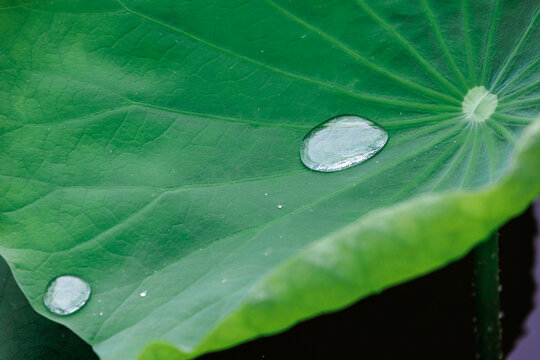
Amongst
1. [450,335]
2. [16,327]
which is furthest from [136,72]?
[450,335]

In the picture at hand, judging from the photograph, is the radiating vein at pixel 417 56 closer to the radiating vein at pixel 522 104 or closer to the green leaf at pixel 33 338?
the radiating vein at pixel 522 104

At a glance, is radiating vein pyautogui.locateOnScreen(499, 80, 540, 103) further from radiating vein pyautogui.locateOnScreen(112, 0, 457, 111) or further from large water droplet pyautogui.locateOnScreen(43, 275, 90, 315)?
large water droplet pyautogui.locateOnScreen(43, 275, 90, 315)

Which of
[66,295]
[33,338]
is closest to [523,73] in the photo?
[66,295]

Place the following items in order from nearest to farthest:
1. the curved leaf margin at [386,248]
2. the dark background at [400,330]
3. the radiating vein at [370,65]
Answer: the curved leaf margin at [386,248], the radiating vein at [370,65], the dark background at [400,330]

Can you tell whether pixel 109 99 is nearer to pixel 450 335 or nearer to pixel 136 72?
pixel 136 72

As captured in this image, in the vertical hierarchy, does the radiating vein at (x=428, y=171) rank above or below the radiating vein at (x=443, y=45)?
below

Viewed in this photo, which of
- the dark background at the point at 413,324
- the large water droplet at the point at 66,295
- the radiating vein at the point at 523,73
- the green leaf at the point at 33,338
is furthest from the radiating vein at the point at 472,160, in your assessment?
the green leaf at the point at 33,338

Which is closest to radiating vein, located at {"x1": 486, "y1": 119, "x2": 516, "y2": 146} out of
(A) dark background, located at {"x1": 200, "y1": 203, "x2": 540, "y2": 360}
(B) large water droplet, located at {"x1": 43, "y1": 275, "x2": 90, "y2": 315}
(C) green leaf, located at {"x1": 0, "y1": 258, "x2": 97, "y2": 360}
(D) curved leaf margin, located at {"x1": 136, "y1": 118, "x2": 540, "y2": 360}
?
(A) dark background, located at {"x1": 200, "y1": 203, "x2": 540, "y2": 360}
